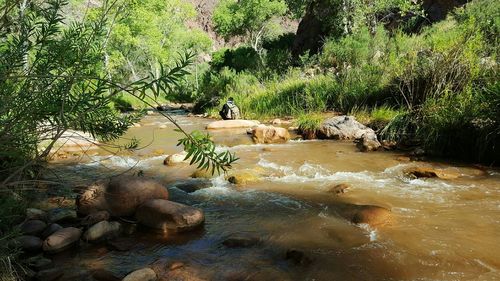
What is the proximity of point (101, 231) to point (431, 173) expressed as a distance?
4.85 meters

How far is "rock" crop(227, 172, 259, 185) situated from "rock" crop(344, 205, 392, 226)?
2.01 m

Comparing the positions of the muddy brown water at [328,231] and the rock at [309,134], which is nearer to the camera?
the muddy brown water at [328,231]

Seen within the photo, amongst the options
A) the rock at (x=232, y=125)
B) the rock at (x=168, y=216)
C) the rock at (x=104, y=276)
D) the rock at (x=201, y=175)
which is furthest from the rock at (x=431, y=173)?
the rock at (x=232, y=125)

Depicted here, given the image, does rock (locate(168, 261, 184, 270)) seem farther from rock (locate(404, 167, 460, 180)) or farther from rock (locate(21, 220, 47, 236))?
rock (locate(404, 167, 460, 180))

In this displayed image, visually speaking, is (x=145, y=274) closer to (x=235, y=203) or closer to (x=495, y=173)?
(x=235, y=203)

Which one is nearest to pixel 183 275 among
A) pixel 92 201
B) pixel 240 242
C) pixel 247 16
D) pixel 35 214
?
pixel 240 242

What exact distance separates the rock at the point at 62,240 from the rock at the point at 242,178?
258 centimetres

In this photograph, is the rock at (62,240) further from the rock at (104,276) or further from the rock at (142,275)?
the rock at (142,275)

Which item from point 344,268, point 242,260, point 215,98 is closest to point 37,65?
point 242,260

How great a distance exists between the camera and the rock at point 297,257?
3.67 m

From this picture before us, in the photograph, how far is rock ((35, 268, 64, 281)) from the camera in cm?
345

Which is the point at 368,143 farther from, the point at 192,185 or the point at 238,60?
the point at 238,60

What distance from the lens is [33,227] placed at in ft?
14.5

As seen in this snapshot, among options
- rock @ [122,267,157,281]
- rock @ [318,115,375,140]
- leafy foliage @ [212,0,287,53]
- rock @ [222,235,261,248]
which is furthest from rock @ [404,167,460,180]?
leafy foliage @ [212,0,287,53]
